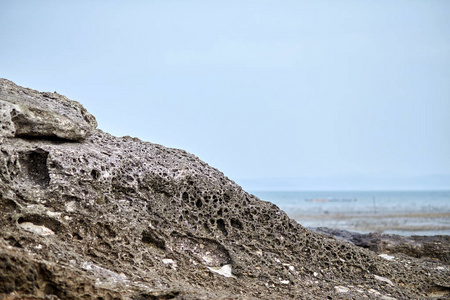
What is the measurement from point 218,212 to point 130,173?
1.42 meters

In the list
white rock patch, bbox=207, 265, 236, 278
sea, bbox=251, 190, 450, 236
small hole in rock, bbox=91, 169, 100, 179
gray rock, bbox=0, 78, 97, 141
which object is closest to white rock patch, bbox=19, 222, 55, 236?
small hole in rock, bbox=91, 169, 100, 179

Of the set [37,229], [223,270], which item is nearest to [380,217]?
[223,270]

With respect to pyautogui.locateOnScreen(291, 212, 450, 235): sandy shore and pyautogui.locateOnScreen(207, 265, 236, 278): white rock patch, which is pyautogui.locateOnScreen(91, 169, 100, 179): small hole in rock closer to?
pyautogui.locateOnScreen(207, 265, 236, 278): white rock patch

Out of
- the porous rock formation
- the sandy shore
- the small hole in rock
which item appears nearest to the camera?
the porous rock formation

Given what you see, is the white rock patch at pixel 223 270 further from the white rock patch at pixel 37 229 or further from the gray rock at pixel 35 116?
the gray rock at pixel 35 116

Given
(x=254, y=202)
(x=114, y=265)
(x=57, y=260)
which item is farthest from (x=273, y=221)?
(x=57, y=260)

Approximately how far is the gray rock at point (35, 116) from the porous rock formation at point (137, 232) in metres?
0.02

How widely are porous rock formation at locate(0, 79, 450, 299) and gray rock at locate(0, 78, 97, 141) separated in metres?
0.02

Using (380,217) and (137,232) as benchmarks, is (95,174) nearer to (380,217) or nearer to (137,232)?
(137,232)

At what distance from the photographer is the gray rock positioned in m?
5.51

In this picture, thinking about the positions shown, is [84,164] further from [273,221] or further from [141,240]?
[273,221]

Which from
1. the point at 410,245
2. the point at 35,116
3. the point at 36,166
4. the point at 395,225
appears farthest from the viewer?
the point at 395,225

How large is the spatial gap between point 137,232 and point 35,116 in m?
1.82

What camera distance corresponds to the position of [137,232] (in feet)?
19.5
